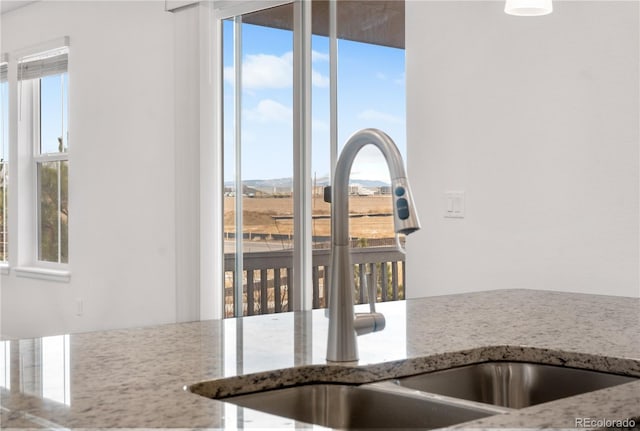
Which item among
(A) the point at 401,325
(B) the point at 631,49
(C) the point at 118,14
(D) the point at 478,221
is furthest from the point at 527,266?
(C) the point at 118,14

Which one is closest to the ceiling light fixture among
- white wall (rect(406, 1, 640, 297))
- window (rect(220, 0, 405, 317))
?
white wall (rect(406, 1, 640, 297))

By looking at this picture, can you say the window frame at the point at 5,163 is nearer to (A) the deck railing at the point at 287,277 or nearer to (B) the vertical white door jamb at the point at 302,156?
(A) the deck railing at the point at 287,277

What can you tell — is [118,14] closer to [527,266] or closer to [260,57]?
[260,57]

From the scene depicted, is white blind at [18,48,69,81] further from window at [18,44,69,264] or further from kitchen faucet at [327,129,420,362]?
kitchen faucet at [327,129,420,362]

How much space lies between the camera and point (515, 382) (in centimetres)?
146

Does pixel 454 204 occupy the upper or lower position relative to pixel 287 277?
upper

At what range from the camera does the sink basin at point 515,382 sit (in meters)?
1.38

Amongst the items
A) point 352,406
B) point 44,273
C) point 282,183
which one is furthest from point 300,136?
point 352,406

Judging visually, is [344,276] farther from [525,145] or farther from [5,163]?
[5,163]

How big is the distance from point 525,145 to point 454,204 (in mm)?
401

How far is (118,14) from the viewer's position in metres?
5.09

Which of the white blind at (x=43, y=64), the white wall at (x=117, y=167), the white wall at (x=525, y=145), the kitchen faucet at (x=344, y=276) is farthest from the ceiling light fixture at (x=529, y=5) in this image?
the white blind at (x=43, y=64)

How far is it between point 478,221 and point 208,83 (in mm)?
1973

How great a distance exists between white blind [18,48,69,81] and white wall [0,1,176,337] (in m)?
0.13
